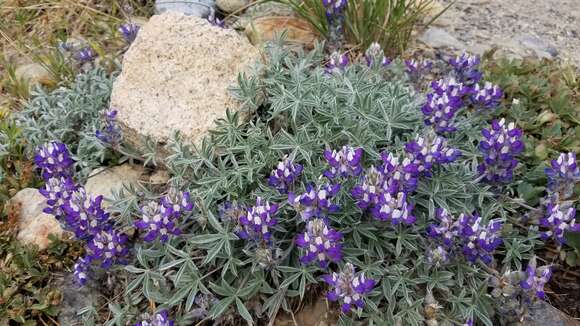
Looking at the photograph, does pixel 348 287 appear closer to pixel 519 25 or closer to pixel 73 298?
pixel 73 298

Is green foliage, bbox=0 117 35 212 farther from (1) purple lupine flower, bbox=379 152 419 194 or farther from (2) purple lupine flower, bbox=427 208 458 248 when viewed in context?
(2) purple lupine flower, bbox=427 208 458 248

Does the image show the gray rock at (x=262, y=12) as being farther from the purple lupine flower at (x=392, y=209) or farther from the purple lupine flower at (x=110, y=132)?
the purple lupine flower at (x=392, y=209)


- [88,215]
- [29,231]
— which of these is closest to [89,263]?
[88,215]

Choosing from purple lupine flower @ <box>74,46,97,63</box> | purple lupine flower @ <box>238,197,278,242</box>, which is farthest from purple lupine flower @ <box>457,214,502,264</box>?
purple lupine flower @ <box>74,46,97,63</box>

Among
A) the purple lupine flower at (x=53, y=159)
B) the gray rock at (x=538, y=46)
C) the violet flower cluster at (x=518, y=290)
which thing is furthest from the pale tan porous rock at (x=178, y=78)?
the gray rock at (x=538, y=46)

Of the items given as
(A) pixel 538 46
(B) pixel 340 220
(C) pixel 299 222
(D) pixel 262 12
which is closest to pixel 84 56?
(D) pixel 262 12
